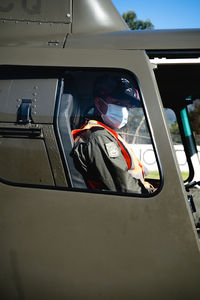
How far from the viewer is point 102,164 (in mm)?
1688

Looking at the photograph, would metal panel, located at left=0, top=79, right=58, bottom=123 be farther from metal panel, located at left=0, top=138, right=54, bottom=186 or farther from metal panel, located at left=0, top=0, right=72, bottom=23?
metal panel, located at left=0, top=0, right=72, bottom=23

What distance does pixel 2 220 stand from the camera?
157 cm

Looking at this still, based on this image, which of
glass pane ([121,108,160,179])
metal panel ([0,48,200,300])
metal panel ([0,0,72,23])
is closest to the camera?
metal panel ([0,48,200,300])

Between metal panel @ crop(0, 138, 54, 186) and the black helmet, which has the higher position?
the black helmet

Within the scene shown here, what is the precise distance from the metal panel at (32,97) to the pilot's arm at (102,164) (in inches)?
10.5

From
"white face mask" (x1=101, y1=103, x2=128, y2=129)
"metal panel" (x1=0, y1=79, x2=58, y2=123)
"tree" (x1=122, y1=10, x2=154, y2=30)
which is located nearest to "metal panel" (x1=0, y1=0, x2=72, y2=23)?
"metal panel" (x1=0, y1=79, x2=58, y2=123)

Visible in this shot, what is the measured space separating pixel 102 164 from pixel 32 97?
1.88 feet

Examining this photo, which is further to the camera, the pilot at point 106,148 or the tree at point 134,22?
the tree at point 134,22

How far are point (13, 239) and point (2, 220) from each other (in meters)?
0.12

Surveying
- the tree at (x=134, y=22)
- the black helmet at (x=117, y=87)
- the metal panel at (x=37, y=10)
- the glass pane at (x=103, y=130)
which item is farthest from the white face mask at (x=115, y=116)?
the tree at (x=134, y=22)

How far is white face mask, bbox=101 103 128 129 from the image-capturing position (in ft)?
6.14

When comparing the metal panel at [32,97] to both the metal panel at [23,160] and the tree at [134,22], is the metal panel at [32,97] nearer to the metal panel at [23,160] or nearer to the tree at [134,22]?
the metal panel at [23,160]

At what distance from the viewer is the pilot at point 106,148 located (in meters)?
1.65

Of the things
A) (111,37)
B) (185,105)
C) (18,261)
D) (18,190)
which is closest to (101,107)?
(111,37)
